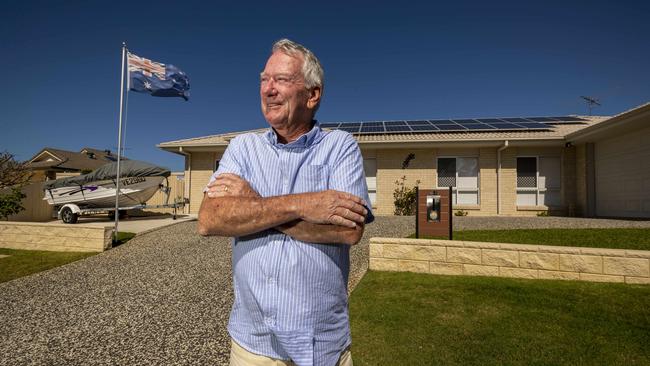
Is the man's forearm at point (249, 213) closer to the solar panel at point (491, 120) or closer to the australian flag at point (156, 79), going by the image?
the australian flag at point (156, 79)

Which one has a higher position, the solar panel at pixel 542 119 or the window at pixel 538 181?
the solar panel at pixel 542 119

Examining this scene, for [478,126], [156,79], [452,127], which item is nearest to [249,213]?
[156,79]

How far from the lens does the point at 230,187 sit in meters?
1.46

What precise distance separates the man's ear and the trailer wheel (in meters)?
15.2

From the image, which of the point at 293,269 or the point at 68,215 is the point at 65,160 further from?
the point at 293,269

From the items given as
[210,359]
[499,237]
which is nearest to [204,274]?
[210,359]

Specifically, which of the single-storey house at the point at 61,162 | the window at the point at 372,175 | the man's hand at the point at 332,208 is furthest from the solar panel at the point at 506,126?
the single-storey house at the point at 61,162

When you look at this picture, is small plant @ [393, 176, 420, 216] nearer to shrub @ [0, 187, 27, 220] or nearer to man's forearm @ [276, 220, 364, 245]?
man's forearm @ [276, 220, 364, 245]

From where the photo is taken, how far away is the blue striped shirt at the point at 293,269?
1.33 m

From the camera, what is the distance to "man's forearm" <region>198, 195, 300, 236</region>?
1.33 metres

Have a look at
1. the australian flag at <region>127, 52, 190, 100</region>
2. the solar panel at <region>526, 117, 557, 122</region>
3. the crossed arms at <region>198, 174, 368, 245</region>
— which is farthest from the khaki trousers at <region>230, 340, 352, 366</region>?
the solar panel at <region>526, 117, 557, 122</region>

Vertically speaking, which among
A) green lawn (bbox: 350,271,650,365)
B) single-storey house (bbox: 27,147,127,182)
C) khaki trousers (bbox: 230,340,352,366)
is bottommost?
green lawn (bbox: 350,271,650,365)

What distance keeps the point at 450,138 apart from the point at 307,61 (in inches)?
557

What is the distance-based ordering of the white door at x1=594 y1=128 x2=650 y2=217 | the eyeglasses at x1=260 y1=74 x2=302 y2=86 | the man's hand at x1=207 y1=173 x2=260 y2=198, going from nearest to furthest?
the man's hand at x1=207 y1=173 x2=260 y2=198, the eyeglasses at x1=260 y1=74 x2=302 y2=86, the white door at x1=594 y1=128 x2=650 y2=217
